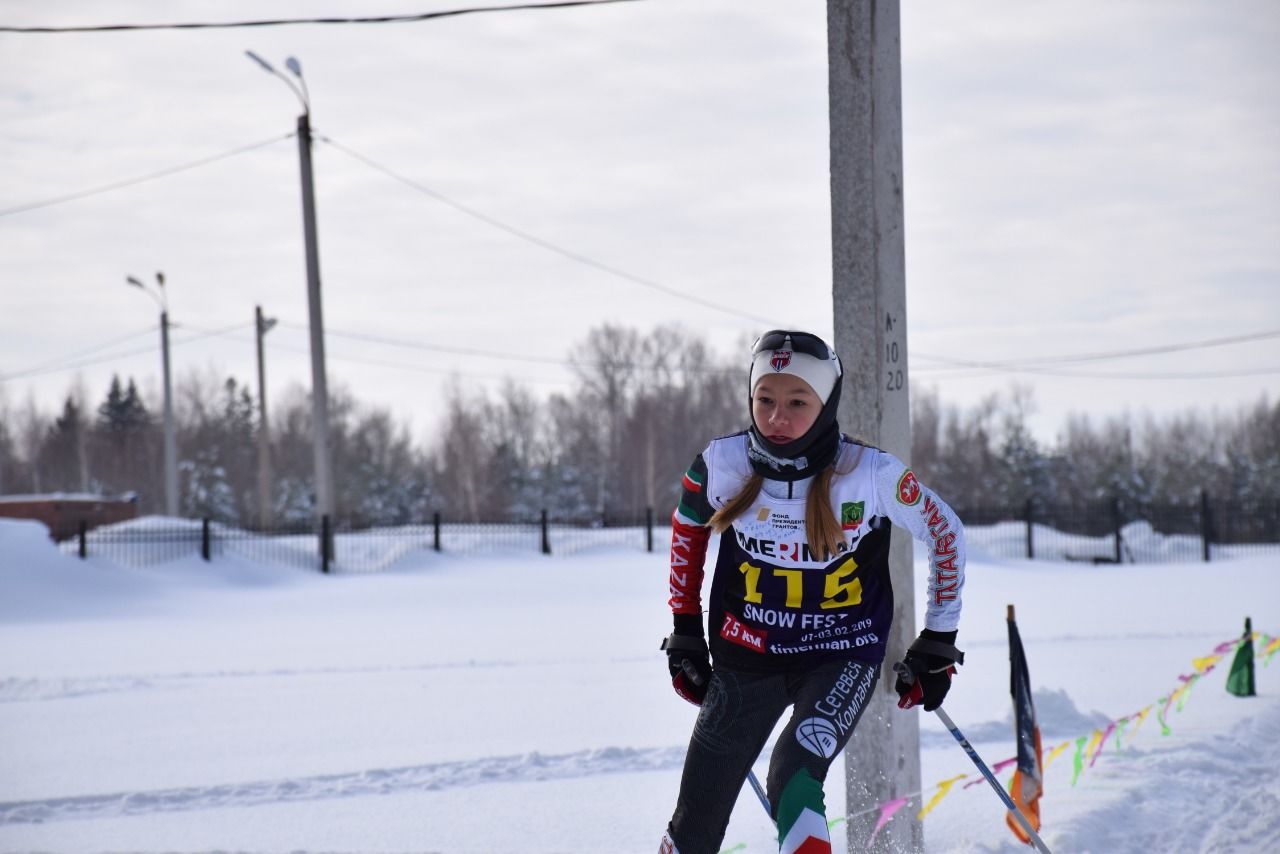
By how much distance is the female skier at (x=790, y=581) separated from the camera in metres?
3.66

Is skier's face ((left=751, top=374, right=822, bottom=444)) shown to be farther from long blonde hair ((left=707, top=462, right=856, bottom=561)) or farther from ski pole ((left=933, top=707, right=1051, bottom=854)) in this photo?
ski pole ((left=933, top=707, right=1051, bottom=854))

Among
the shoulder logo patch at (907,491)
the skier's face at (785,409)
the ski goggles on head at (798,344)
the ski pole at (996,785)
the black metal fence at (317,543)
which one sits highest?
the ski goggles on head at (798,344)

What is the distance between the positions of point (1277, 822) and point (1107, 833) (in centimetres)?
83

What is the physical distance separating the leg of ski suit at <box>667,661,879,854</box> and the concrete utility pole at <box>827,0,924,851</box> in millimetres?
1232

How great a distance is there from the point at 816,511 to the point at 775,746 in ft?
2.34

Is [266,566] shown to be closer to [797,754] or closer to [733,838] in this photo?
[733,838]

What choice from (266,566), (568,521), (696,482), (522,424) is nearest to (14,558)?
(266,566)

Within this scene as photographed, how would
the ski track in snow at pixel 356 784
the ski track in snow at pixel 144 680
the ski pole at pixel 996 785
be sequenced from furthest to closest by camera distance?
the ski track in snow at pixel 144 680, the ski track in snow at pixel 356 784, the ski pole at pixel 996 785

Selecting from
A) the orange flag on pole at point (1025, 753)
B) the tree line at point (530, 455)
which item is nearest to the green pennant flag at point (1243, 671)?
the orange flag on pole at point (1025, 753)

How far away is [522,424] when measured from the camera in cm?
8475

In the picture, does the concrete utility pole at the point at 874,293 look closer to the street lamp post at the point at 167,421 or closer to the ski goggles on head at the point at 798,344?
the ski goggles on head at the point at 798,344

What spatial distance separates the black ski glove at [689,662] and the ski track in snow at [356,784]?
314 centimetres

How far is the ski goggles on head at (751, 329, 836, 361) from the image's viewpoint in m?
3.79

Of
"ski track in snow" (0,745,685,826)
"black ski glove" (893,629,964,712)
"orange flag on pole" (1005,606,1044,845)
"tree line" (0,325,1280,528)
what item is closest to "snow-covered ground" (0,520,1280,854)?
"ski track in snow" (0,745,685,826)
